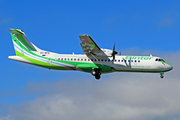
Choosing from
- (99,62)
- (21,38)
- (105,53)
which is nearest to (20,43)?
(21,38)

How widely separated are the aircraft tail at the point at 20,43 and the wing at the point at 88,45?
7.27 m

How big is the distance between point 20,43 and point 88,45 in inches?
389

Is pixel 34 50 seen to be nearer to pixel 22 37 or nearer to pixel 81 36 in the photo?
pixel 22 37

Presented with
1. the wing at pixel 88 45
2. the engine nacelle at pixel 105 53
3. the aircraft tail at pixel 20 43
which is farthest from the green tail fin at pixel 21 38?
the engine nacelle at pixel 105 53

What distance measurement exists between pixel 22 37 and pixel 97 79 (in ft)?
36.9

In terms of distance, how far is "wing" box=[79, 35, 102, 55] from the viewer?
104 ft

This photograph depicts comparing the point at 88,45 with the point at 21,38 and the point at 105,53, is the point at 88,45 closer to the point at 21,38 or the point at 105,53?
the point at 105,53

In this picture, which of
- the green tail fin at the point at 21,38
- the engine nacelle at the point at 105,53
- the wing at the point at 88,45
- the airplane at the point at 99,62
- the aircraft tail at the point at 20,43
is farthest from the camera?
the green tail fin at the point at 21,38

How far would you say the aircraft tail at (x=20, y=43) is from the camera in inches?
1462

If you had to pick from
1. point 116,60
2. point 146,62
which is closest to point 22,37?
point 116,60

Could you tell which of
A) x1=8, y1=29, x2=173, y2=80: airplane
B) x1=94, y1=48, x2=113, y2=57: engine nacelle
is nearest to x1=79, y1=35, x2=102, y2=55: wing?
x1=8, y1=29, x2=173, y2=80: airplane

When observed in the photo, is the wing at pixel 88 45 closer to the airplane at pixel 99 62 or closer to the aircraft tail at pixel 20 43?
the airplane at pixel 99 62

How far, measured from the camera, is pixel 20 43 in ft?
123

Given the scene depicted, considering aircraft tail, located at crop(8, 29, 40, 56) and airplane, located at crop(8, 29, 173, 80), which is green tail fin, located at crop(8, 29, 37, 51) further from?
airplane, located at crop(8, 29, 173, 80)
